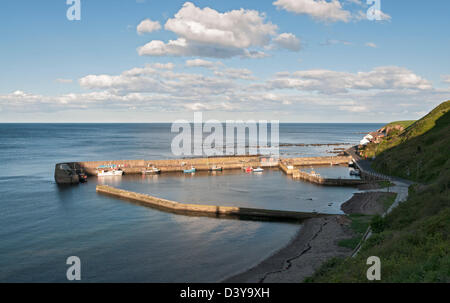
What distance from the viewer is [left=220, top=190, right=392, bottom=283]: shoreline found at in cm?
3139

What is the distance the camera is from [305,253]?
37094mm

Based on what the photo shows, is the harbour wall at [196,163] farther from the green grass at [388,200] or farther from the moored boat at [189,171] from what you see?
the green grass at [388,200]

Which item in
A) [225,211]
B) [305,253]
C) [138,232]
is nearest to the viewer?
[305,253]

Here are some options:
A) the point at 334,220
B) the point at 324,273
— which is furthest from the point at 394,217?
the point at 324,273

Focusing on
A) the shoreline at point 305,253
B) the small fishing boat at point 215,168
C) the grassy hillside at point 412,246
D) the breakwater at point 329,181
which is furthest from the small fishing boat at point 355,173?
the small fishing boat at point 215,168

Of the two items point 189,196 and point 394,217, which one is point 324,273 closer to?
point 394,217

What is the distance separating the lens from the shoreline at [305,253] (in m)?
31.4

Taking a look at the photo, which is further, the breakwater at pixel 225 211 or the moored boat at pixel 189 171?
the moored boat at pixel 189 171

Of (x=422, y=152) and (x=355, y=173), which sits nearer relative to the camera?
(x=422, y=152)

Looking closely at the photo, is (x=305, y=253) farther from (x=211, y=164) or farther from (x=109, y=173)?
(x=211, y=164)
